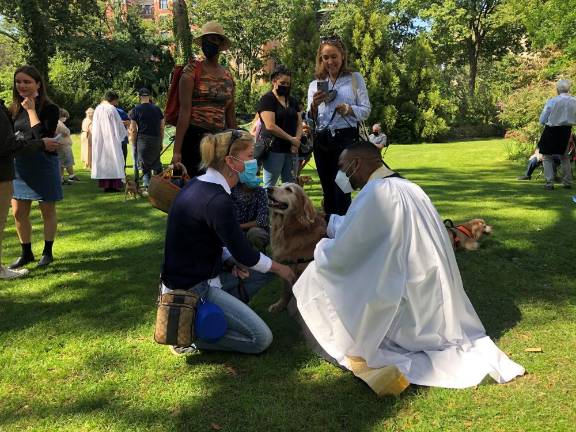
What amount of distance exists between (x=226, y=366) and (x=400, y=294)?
51.0 inches

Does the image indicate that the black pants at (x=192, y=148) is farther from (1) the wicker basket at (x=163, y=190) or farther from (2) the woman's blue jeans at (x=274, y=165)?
(2) the woman's blue jeans at (x=274, y=165)

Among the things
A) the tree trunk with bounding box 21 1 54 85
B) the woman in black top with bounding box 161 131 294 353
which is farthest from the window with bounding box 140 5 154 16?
the woman in black top with bounding box 161 131 294 353

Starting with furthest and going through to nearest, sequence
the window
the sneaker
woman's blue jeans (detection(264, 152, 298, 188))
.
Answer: the window, woman's blue jeans (detection(264, 152, 298, 188)), the sneaker

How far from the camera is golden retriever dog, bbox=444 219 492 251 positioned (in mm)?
5734

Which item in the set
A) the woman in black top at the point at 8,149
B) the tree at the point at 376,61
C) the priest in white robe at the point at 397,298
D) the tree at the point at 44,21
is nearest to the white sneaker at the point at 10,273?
the woman in black top at the point at 8,149

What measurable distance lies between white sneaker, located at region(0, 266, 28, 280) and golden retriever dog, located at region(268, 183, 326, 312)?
9.27 feet

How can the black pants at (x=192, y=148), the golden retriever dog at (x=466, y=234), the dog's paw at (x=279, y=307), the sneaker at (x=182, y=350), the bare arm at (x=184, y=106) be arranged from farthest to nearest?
the golden retriever dog at (x=466, y=234) < the black pants at (x=192, y=148) < the bare arm at (x=184, y=106) < the dog's paw at (x=279, y=307) < the sneaker at (x=182, y=350)

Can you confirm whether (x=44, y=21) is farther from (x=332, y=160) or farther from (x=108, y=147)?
(x=332, y=160)

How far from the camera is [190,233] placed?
3.24 metres

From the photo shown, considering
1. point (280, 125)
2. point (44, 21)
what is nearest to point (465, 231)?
point (280, 125)

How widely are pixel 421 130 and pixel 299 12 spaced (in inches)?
357

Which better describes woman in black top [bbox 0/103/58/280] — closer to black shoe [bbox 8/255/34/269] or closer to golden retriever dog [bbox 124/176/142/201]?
black shoe [bbox 8/255/34/269]

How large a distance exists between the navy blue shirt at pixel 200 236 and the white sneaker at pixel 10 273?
2578mm

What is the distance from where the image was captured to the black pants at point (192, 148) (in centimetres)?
463
